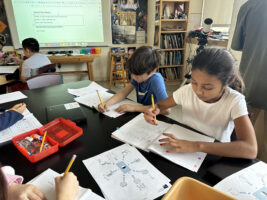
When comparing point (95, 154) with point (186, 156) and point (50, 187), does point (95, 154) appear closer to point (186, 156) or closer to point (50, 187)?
point (50, 187)

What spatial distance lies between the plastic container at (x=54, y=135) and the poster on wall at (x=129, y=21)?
126 inches

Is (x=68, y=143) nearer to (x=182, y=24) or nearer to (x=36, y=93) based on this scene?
(x=36, y=93)

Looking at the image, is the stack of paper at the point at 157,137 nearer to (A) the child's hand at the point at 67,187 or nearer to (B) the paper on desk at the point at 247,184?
(B) the paper on desk at the point at 247,184

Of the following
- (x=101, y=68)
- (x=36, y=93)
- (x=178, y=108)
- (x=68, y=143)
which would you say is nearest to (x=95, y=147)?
(x=68, y=143)

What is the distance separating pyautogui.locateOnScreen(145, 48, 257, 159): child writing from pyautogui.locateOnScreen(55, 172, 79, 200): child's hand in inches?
14.8

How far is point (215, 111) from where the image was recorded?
103 centimetres

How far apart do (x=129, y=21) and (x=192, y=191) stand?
3.75 m

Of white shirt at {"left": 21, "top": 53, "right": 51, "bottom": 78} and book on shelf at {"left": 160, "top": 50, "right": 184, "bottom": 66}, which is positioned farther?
book on shelf at {"left": 160, "top": 50, "right": 184, "bottom": 66}

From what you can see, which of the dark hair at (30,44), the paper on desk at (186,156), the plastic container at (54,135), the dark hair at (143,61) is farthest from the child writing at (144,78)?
the dark hair at (30,44)

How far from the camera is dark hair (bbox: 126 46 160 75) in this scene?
1.27 metres

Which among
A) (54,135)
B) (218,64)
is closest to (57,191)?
(54,135)

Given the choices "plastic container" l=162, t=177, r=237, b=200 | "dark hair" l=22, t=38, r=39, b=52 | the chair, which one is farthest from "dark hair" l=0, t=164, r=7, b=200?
"dark hair" l=22, t=38, r=39, b=52

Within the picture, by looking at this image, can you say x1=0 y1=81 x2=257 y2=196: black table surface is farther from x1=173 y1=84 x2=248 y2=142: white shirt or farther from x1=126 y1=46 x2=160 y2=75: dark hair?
x1=126 y1=46 x2=160 y2=75: dark hair

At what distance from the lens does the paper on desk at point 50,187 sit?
0.58 meters
